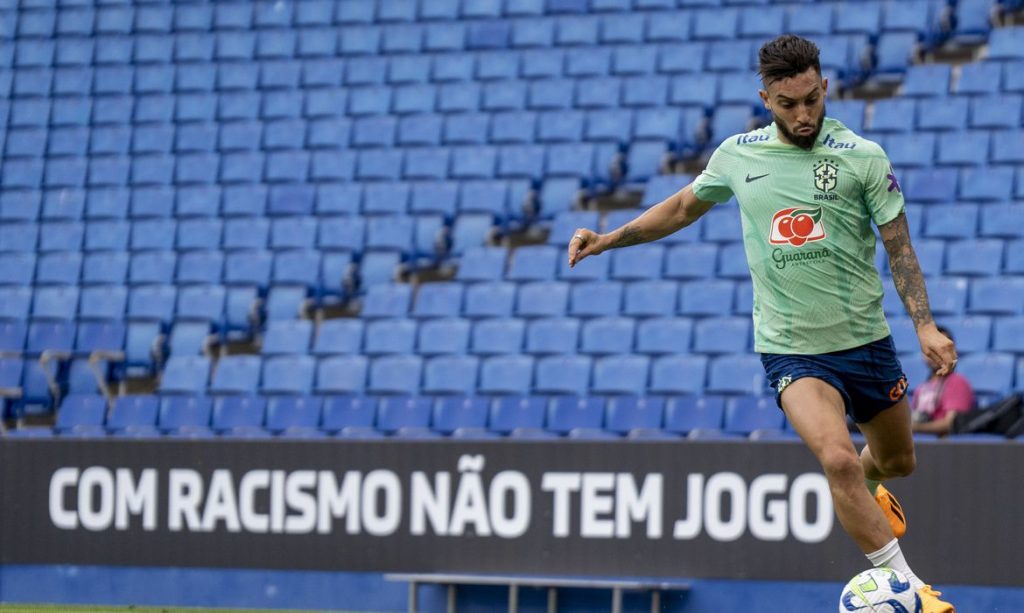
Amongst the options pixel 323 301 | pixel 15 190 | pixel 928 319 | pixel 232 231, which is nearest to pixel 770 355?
pixel 928 319

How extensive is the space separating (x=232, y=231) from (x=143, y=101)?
3.36 meters

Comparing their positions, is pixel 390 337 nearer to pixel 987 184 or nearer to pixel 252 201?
pixel 252 201

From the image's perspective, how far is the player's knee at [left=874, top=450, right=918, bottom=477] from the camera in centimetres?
647

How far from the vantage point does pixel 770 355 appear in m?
6.22

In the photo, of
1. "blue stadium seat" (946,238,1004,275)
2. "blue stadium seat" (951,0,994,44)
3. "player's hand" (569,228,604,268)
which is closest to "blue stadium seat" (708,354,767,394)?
"blue stadium seat" (946,238,1004,275)

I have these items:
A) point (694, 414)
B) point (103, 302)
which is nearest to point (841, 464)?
point (694, 414)

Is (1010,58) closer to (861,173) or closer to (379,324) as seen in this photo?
(379,324)

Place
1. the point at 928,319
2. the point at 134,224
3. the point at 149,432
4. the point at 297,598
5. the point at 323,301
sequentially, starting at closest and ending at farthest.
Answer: the point at 928,319 < the point at 297,598 < the point at 149,432 < the point at 323,301 < the point at 134,224

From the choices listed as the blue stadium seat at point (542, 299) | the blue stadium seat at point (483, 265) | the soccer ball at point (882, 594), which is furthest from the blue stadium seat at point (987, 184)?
the soccer ball at point (882, 594)

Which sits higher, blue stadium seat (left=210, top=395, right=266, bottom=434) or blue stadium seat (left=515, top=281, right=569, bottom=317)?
blue stadium seat (left=515, top=281, right=569, bottom=317)

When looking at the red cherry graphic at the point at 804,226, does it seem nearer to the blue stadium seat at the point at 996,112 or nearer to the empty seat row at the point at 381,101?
the blue stadium seat at the point at 996,112

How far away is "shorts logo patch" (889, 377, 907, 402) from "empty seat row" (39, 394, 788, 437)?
497 cm

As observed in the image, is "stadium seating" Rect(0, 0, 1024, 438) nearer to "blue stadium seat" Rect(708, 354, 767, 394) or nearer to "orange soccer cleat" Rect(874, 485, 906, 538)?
"blue stadium seat" Rect(708, 354, 767, 394)

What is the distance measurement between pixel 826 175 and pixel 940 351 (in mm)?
893
